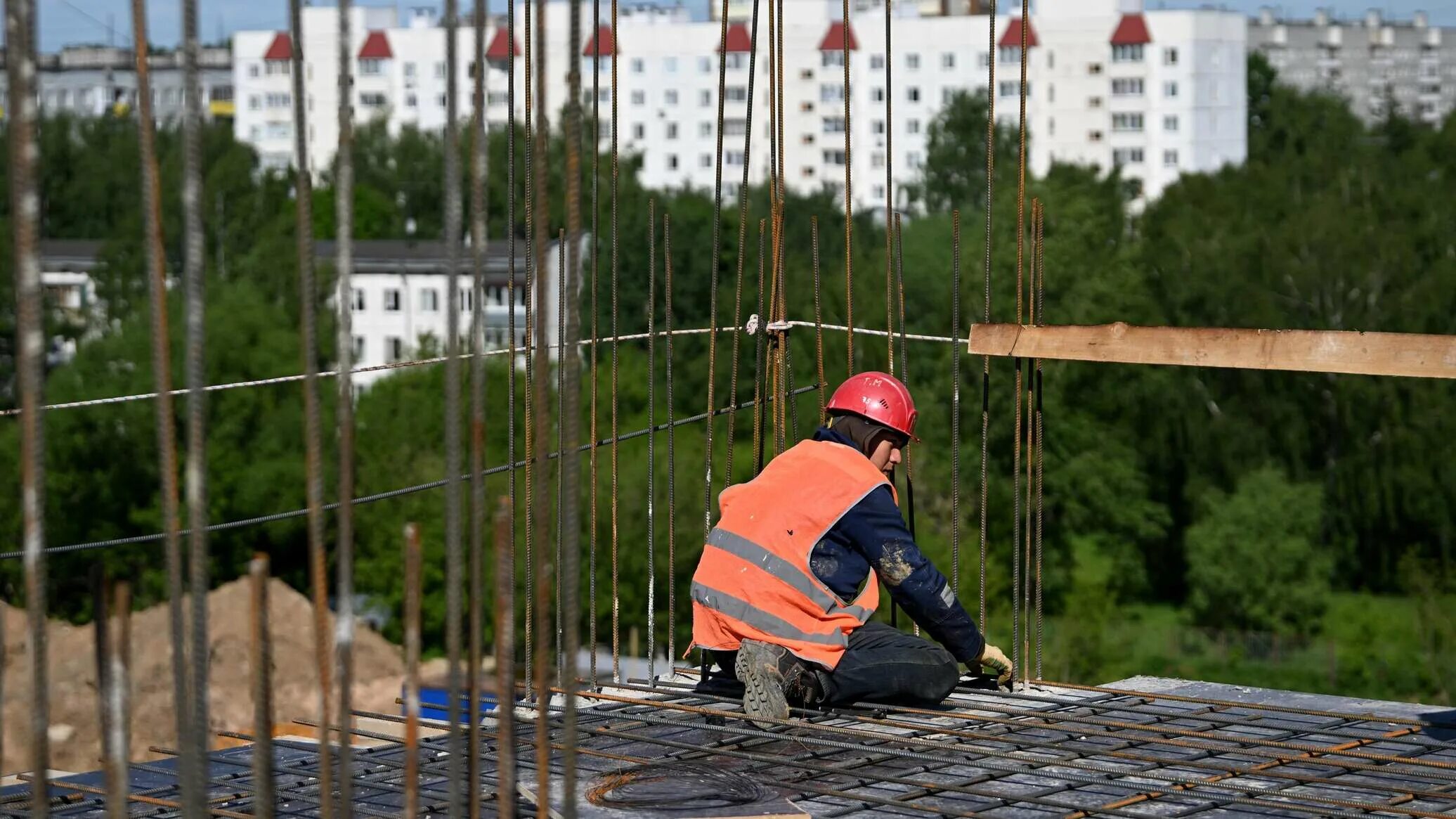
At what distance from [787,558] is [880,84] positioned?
2743 inches

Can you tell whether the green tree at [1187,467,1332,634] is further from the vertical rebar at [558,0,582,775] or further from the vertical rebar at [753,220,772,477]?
the vertical rebar at [558,0,582,775]

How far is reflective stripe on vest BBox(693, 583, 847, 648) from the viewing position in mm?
6312

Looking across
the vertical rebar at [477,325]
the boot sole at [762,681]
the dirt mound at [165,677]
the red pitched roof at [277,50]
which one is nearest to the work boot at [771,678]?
the boot sole at [762,681]

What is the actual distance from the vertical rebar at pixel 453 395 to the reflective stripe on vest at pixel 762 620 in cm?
288

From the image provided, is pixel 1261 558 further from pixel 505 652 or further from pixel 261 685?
pixel 261 685

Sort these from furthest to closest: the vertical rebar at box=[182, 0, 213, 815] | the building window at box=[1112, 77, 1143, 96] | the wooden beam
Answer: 1. the building window at box=[1112, 77, 1143, 96]
2. the wooden beam
3. the vertical rebar at box=[182, 0, 213, 815]

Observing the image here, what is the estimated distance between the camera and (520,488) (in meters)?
37.5

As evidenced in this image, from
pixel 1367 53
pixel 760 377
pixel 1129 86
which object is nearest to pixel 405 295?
pixel 1129 86

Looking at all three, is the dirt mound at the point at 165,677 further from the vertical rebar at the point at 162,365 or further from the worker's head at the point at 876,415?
the vertical rebar at the point at 162,365

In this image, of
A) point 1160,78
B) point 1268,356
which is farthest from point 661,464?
point 1160,78

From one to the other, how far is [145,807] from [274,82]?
271 ft

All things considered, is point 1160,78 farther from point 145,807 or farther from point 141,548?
point 145,807

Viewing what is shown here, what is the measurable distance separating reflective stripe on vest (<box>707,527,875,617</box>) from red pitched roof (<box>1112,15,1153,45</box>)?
7153 centimetres

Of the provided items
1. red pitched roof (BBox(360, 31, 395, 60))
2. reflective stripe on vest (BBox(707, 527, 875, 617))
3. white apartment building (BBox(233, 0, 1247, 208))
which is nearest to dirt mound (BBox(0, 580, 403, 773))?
reflective stripe on vest (BBox(707, 527, 875, 617))
